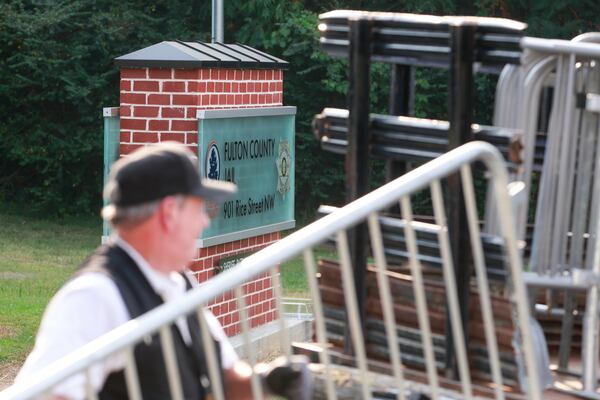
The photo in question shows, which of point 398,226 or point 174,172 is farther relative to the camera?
point 398,226

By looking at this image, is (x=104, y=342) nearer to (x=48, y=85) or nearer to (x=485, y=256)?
(x=485, y=256)

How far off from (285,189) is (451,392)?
301 inches

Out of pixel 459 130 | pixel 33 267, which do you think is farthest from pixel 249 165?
pixel 33 267

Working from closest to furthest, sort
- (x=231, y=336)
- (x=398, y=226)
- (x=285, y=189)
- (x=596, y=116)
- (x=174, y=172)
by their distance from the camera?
(x=174, y=172) < (x=398, y=226) < (x=596, y=116) < (x=231, y=336) < (x=285, y=189)

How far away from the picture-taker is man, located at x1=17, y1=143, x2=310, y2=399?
318cm

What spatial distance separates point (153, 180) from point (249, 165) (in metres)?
7.45

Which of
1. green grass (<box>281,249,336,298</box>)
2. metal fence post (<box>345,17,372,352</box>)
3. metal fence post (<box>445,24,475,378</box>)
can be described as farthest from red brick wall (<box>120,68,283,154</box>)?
metal fence post (<box>445,24,475,378</box>)

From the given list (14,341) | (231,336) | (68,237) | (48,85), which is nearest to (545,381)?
(231,336)

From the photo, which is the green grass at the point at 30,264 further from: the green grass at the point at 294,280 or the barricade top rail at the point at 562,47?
the barricade top rail at the point at 562,47

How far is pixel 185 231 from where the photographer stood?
10.8ft

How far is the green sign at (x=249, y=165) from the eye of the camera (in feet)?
32.8

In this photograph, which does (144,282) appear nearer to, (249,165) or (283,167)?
(249,165)

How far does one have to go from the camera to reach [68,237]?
2156cm

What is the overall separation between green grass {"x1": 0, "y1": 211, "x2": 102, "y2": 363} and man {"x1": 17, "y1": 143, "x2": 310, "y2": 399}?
694 cm
